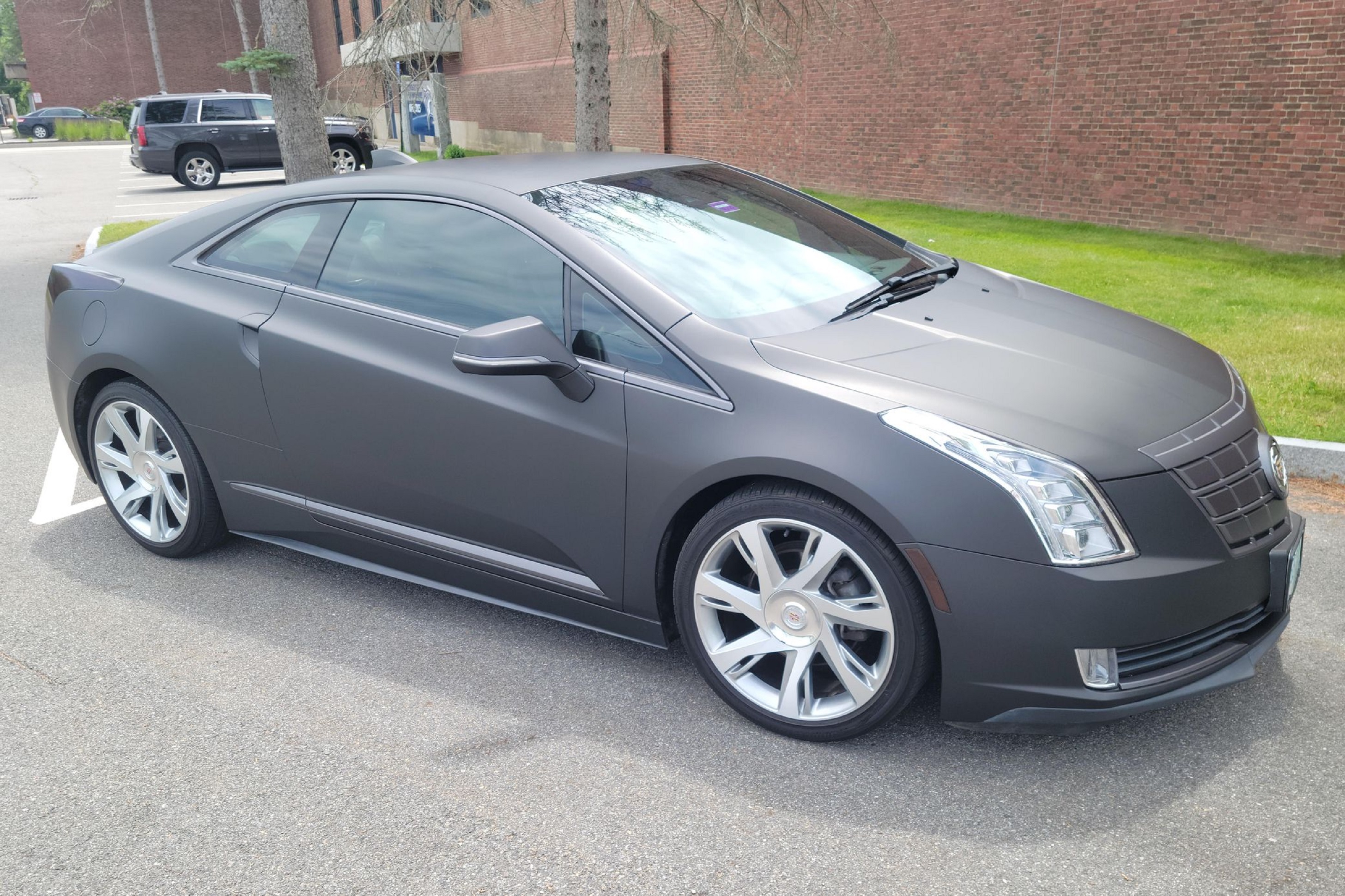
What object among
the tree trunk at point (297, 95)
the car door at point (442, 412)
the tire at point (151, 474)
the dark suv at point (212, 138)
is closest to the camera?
the car door at point (442, 412)

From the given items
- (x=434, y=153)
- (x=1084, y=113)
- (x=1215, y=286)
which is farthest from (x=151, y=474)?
(x=434, y=153)

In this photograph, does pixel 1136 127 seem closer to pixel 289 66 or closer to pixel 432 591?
pixel 289 66

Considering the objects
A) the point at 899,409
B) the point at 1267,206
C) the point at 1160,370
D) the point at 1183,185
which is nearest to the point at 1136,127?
the point at 1183,185

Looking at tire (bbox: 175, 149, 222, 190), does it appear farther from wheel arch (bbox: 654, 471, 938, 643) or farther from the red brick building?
wheel arch (bbox: 654, 471, 938, 643)

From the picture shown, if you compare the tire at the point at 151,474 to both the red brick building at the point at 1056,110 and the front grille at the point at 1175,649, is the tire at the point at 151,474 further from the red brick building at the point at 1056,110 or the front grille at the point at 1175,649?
the red brick building at the point at 1056,110

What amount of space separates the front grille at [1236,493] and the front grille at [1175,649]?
216 millimetres

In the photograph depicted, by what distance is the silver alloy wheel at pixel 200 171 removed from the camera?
23.2 metres

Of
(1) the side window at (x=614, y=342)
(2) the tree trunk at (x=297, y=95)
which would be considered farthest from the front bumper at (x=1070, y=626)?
(2) the tree trunk at (x=297, y=95)

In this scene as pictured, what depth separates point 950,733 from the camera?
3.13 meters

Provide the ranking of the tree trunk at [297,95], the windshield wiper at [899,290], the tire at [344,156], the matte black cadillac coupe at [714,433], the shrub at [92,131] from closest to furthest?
1. the matte black cadillac coupe at [714,433]
2. the windshield wiper at [899,290]
3. the tree trunk at [297,95]
4. the tire at [344,156]
5. the shrub at [92,131]

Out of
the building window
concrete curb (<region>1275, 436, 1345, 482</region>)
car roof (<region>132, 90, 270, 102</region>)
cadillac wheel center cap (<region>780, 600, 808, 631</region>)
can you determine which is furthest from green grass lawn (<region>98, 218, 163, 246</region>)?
the building window

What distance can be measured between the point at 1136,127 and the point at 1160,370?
10229 millimetres

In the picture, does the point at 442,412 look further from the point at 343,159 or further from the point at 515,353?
the point at 343,159

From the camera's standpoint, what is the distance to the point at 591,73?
9.13 metres
